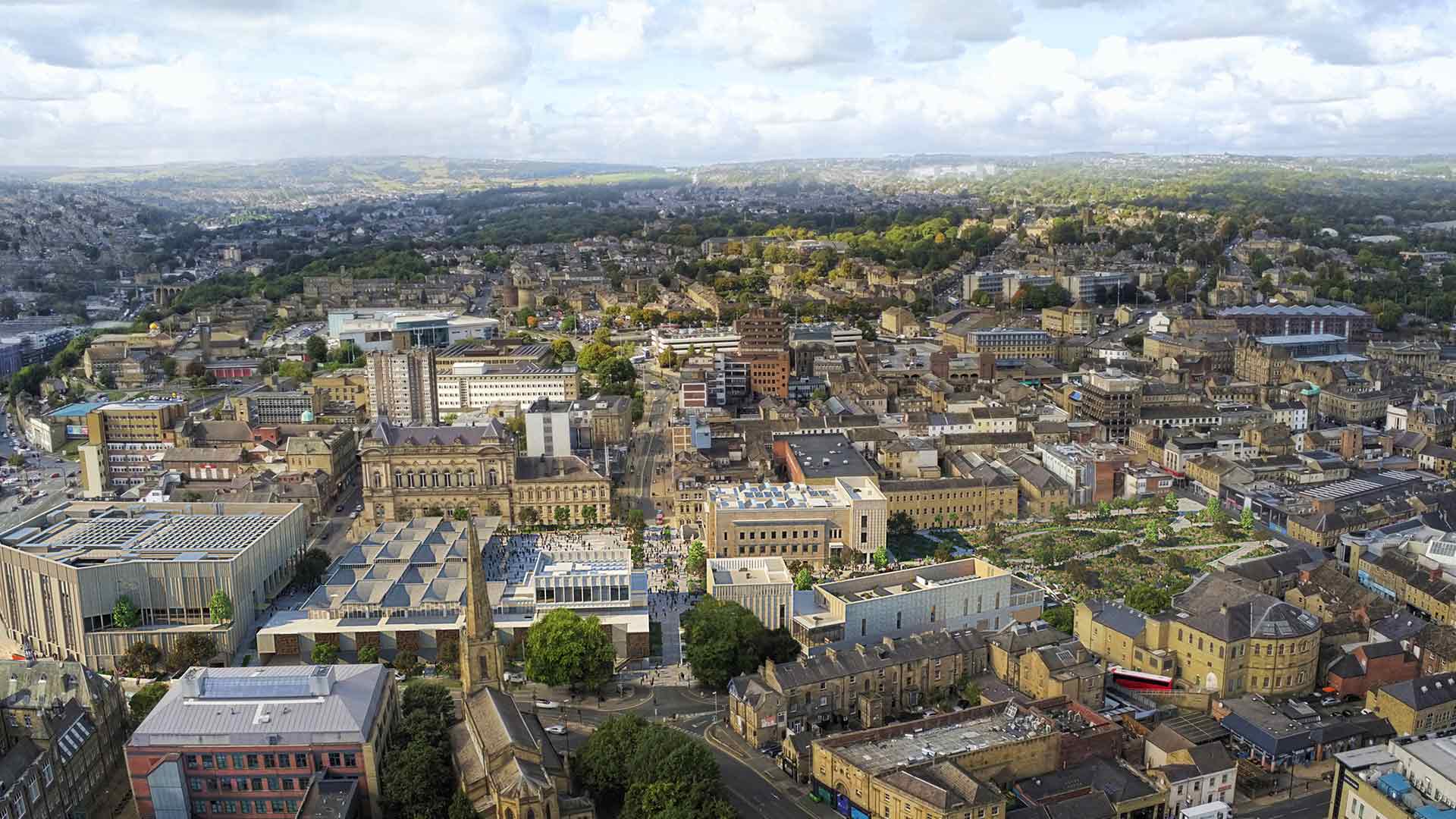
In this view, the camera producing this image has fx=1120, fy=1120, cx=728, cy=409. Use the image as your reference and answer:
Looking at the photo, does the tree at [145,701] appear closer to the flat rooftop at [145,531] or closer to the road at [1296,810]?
the flat rooftop at [145,531]

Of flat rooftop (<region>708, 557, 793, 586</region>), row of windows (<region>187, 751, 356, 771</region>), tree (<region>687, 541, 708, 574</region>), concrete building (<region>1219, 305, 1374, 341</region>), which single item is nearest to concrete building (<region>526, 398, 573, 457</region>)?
tree (<region>687, 541, 708, 574</region>)

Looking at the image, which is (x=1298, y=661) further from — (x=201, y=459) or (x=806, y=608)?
(x=201, y=459)

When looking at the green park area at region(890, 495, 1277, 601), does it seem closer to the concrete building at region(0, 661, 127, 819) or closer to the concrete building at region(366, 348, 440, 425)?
the concrete building at region(0, 661, 127, 819)

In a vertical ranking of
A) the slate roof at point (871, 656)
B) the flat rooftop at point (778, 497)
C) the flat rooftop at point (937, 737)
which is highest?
the flat rooftop at point (778, 497)

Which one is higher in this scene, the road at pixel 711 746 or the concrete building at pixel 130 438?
the concrete building at pixel 130 438

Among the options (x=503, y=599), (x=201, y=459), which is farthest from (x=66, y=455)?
(x=503, y=599)

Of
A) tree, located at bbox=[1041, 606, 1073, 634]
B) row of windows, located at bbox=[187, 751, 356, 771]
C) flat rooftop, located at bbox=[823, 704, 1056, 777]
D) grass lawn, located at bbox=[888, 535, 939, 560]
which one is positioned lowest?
grass lawn, located at bbox=[888, 535, 939, 560]

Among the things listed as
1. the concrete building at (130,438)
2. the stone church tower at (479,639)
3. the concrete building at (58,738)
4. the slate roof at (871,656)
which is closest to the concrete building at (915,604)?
the slate roof at (871,656)
